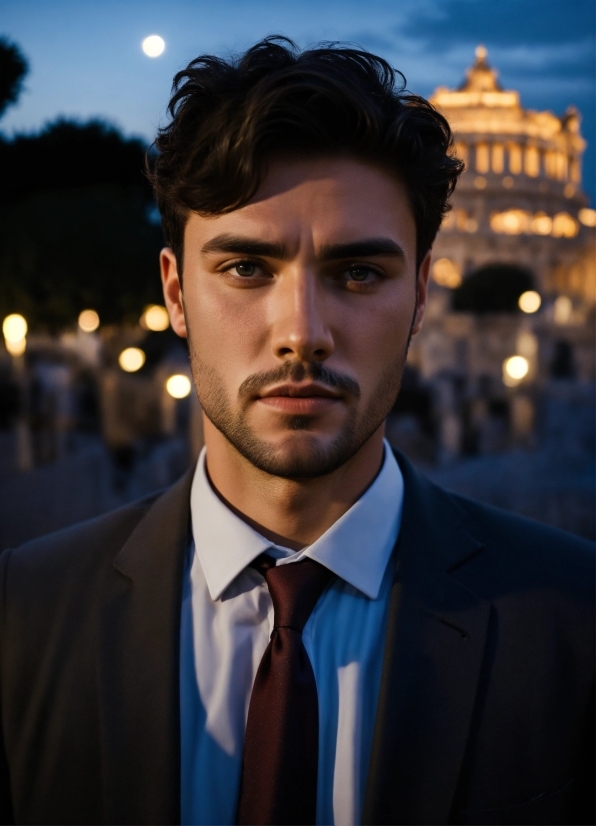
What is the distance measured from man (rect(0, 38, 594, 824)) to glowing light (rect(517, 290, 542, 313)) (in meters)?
37.4

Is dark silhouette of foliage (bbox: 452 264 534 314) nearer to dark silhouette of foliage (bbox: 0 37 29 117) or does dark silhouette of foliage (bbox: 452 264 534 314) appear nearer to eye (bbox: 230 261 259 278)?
dark silhouette of foliage (bbox: 0 37 29 117)

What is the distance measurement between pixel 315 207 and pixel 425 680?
1497 millimetres

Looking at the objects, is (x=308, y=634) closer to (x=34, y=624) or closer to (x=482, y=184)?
(x=34, y=624)

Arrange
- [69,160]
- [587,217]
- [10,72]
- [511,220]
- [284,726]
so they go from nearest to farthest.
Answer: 1. [284,726]
2. [10,72]
3. [69,160]
4. [511,220]
5. [587,217]

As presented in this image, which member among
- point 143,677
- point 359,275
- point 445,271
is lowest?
point 143,677

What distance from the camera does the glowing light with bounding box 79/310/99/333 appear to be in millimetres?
22684

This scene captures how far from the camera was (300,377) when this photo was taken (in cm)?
255

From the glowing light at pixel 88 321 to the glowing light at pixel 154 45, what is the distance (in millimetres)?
19043

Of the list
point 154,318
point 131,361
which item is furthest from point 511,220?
point 131,361

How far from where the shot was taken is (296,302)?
256 centimetres

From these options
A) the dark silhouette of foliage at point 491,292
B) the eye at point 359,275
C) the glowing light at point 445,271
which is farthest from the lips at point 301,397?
the glowing light at point 445,271

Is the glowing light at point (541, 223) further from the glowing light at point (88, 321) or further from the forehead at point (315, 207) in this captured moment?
the forehead at point (315, 207)

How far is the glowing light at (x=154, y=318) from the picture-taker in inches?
914

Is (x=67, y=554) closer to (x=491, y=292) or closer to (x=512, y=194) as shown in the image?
(x=491, y=292)
